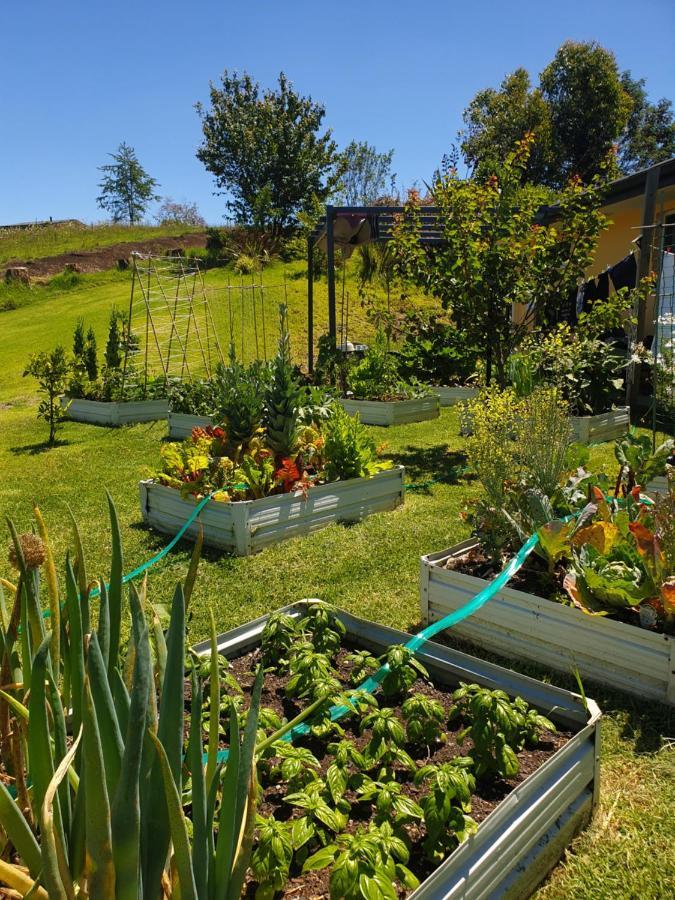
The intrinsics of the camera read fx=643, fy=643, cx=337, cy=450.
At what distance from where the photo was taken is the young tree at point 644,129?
120 feet

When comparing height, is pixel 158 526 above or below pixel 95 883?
below

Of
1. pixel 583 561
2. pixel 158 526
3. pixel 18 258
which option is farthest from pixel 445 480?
pixel 18 258

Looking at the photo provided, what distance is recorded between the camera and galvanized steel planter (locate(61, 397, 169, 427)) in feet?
34.5

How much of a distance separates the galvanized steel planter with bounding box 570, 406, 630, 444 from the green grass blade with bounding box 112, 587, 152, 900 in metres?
7.27

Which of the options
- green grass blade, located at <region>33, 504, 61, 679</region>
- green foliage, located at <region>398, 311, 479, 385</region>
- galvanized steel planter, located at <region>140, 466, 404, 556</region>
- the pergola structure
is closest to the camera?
green grass blade, located at <region>33, 504, 61, 679</region>

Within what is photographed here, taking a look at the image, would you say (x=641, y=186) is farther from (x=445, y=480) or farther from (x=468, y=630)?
(x=468, y=630)

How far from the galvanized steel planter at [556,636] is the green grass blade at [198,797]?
2235 millimetres

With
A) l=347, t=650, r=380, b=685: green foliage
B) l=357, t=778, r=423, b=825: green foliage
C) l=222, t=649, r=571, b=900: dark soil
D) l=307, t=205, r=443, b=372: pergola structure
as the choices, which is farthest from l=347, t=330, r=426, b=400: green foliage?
l=357, t=778, r=423, b=825: green foliage

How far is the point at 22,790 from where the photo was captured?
4.48 feet

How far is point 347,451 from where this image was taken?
17.6 ft

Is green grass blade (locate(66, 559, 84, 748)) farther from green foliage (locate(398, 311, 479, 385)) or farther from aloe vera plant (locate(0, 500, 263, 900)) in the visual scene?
green foliage (locate(398, 311, 479, 385))

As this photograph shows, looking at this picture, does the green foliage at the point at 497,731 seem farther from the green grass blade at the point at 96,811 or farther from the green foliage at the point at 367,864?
the green grass blade at the point at 96,811

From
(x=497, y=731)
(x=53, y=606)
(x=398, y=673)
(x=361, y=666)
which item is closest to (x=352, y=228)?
(x=361, y=666)

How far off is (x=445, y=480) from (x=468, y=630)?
3210 millimetres
